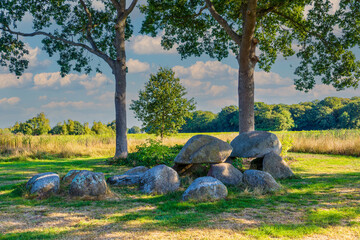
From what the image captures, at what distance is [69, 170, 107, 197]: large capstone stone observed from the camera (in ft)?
23.4

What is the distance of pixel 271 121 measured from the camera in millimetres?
66938

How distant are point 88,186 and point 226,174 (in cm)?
405

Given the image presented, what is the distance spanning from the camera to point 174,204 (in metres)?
6.28

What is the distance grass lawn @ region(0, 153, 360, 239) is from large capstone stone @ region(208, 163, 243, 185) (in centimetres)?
66

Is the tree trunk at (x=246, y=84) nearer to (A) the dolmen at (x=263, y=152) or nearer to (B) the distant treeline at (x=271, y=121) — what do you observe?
(A) the dolmen at (x=263, y=152)

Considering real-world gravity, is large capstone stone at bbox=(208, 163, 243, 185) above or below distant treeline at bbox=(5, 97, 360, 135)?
below

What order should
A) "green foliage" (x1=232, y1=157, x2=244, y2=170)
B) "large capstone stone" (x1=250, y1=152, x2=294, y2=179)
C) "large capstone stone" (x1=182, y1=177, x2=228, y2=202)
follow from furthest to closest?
"green foliage" (x1=232, y1=157, x2=244, y2=170)
"large capstone stone" (x1=250, y1=152, x2=294, y2=179)
"large capstone stone" (x1=182, y1=177, x2=228, y2=202)

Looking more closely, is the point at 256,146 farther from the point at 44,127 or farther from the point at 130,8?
the point at 44,127

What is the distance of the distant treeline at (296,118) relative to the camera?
197ft

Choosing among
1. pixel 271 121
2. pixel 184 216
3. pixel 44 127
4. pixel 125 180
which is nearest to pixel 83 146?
pixel 125 180

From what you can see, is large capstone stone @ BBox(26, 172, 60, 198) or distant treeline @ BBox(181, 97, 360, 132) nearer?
large capstone stone @ BBox(26, 172, 60, 198)

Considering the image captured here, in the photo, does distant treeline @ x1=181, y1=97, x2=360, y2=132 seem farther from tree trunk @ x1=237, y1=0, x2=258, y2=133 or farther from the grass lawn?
the grass lawn

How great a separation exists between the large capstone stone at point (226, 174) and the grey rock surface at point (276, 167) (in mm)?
1761

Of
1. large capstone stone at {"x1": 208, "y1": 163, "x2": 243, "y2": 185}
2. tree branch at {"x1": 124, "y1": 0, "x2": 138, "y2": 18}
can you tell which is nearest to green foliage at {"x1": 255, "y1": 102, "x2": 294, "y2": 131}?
tree branch at {"x1": 124, "y1": 0, "x2": 138, "y2": 18}
